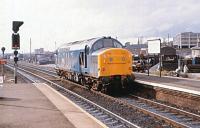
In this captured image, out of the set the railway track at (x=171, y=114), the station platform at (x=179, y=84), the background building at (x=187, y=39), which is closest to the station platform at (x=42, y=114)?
the railway track at (x=171, y=114)

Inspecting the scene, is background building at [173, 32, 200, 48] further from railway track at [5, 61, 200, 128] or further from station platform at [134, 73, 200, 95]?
railway track at [5, 61, 200, 128]

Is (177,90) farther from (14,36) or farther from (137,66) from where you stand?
(137,66)

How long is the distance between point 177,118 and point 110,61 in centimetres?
875

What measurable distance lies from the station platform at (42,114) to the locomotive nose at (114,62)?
3897 millimetres

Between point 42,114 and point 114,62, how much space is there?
366 inches

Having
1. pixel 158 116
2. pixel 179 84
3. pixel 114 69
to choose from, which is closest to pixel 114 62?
pixel 114 69

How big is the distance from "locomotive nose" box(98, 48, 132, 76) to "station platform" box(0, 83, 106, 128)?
3897mm

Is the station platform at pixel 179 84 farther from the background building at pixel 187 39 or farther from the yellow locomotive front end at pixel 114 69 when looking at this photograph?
the background building at pixel 187 39

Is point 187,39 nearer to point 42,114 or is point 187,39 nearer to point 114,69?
point 114,69

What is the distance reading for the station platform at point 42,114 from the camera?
12.8m

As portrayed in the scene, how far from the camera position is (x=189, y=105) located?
59.2ft

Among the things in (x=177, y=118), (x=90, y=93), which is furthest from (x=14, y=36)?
(x=177, y=118)

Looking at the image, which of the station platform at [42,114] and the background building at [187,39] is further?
the background building at [187,39]

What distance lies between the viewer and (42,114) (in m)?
15.0
